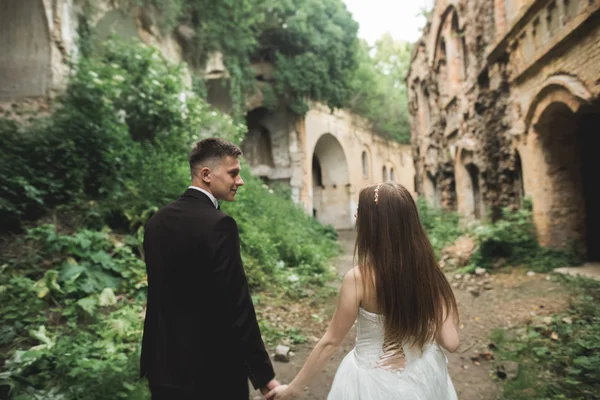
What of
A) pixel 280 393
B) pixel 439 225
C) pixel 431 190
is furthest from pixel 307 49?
pixel 280 393

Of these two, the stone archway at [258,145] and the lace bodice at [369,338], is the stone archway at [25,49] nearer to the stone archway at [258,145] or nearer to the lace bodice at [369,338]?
the lace bodice at [369,338]

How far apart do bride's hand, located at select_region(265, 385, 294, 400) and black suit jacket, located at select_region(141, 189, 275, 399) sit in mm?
65

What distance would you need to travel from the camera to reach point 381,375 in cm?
172

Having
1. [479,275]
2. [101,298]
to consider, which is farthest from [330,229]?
[101,298]

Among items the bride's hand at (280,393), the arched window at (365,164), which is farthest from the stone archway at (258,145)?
the bride's hand at (280,393)

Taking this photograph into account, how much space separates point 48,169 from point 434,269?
20.2 feet

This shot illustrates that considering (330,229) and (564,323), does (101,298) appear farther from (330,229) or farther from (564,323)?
(330,229)

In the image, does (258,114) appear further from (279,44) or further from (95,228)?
(95,228)

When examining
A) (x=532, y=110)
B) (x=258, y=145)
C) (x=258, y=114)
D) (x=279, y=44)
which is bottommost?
(x=532, y=110)

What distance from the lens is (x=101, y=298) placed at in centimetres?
442

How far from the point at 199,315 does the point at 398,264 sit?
0.99m

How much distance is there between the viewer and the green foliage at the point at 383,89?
22031mm

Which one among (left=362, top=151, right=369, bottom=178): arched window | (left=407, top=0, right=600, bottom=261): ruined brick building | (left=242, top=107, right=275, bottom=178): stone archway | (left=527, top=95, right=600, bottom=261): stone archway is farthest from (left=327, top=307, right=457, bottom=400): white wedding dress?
(left=362, top=151, right=369, bottom=178): arched window

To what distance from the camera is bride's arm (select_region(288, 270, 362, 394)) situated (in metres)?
1.70
